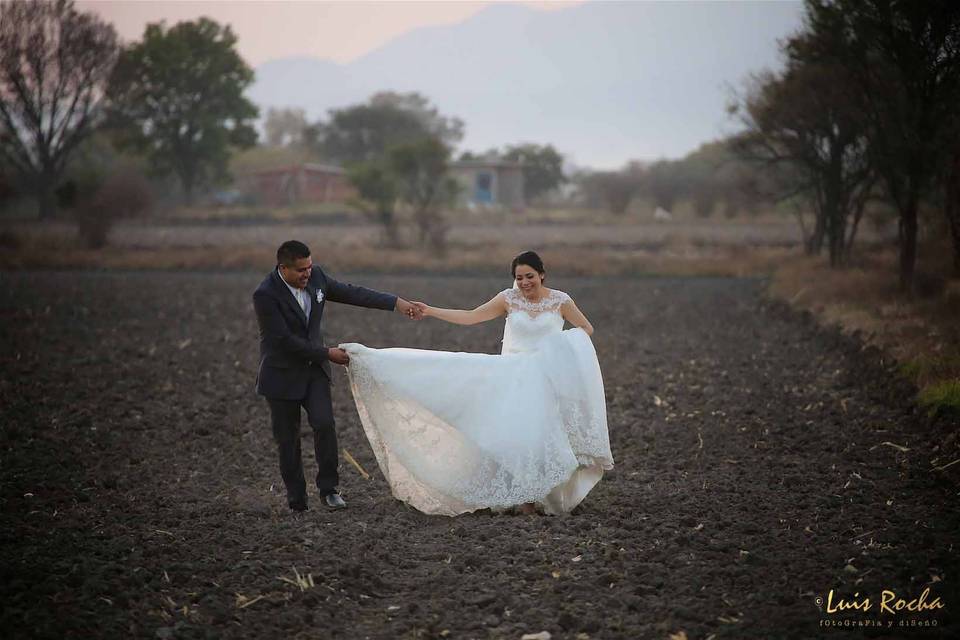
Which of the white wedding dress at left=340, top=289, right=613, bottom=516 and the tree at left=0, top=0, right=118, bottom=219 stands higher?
the tree at left=0, top=0, right=118, bottom=219

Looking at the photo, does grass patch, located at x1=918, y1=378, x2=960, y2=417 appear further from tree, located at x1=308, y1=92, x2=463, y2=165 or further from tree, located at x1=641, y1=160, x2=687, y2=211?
tree, located at x1=308, y1=92, x2=463, y2=165

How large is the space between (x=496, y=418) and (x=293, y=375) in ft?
5.32

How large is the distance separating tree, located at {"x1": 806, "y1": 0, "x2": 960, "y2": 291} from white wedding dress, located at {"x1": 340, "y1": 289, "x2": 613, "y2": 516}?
42.9 ft

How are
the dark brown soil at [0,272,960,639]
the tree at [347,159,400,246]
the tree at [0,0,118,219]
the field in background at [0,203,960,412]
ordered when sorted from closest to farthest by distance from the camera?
1. the dark brown soil at [0,272,960,639]
2. the field in background at [0,203,960,412]
3. the tree at [347,159,400,246]
4. the tree at [0,0,118,219]

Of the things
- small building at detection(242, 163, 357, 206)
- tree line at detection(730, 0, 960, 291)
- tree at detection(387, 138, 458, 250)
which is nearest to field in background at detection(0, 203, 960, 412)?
tree at detection(387, 138, 458, 250)

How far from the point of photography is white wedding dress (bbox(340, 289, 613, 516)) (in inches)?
271

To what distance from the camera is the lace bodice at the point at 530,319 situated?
7176mm

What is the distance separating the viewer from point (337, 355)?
7121 mm

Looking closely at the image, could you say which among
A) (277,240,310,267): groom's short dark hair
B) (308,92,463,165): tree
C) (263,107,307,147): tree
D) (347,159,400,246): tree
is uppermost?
(263,107,307,147): tree

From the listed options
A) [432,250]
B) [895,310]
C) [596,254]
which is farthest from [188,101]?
[895,310]

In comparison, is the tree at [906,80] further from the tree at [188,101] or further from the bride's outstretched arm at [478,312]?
the tree at [188,101]

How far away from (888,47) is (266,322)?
15.3 metres

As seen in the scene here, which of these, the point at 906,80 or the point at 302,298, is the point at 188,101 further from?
the point at 302,298

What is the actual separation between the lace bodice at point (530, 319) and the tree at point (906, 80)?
1289 cm
